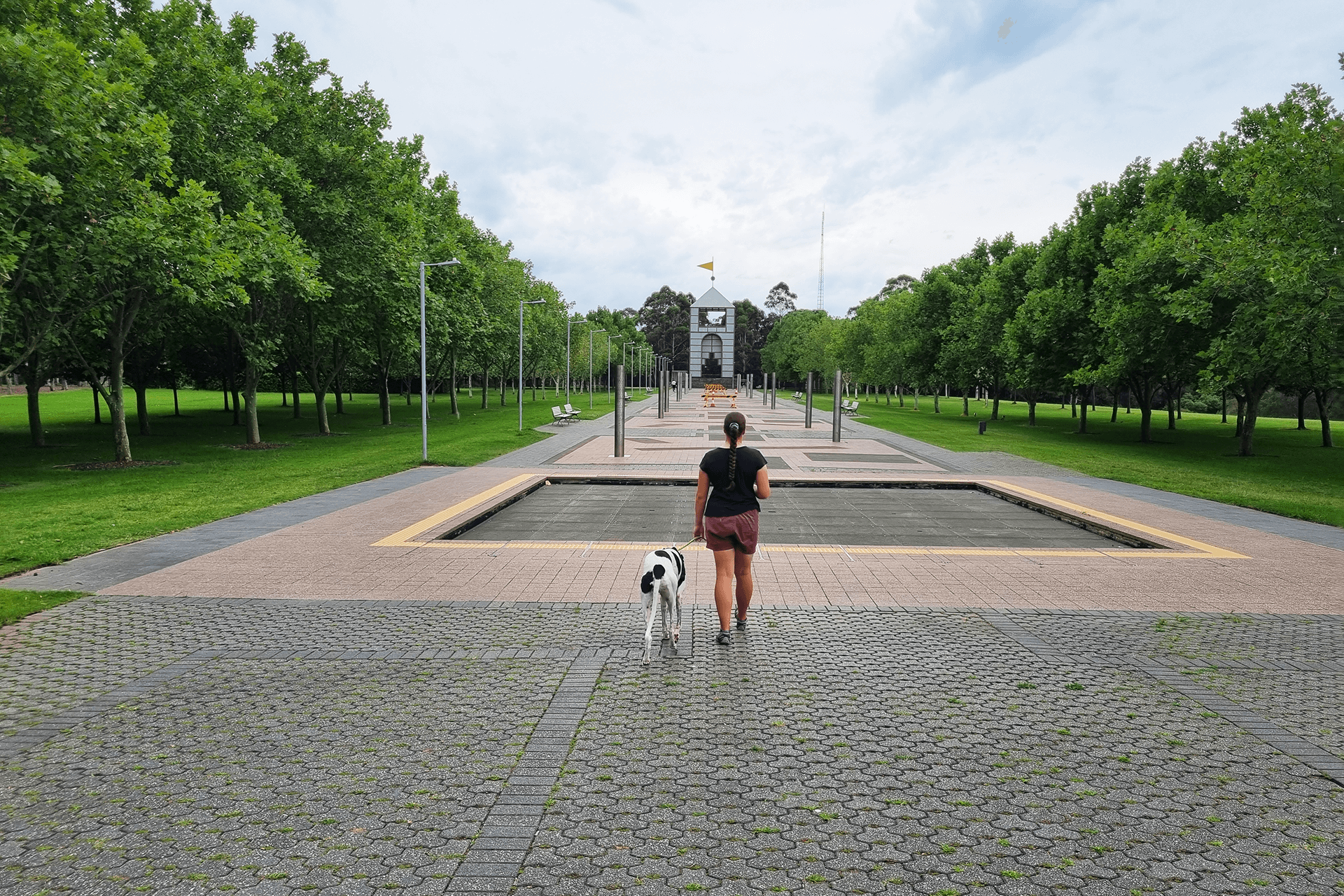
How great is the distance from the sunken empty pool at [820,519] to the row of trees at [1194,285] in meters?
12.3

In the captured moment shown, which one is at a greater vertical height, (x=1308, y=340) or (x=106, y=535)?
(x=1308, y=340)

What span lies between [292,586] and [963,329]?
44.9 m

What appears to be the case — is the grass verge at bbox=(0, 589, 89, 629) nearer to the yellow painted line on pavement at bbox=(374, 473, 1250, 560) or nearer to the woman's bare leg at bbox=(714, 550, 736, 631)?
the yellow painted line on pavement at bbox=(374, 473, 1250, 560)

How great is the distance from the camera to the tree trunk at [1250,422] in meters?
25.8

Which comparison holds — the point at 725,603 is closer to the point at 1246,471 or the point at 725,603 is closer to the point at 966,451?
the point at 966,451

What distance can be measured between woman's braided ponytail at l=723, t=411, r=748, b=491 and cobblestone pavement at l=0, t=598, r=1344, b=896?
1.36 metres

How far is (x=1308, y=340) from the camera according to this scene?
21562mm

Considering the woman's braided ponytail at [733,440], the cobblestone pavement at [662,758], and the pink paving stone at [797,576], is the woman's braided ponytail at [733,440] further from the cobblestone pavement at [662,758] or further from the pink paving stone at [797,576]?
the pink paving stone at [797,576]

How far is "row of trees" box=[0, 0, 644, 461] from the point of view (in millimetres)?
16406

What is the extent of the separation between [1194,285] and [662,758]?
27527 millimetres

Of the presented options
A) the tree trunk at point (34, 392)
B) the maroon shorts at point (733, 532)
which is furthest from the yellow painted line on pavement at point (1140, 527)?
the tree trunk at point (34, 392)

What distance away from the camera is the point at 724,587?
6.44m

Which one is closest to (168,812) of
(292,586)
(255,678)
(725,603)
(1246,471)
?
(255,678)

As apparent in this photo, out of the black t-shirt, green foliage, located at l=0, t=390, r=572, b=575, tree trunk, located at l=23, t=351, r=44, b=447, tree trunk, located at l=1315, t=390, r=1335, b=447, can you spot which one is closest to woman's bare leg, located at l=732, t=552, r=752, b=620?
the black t-shirt
